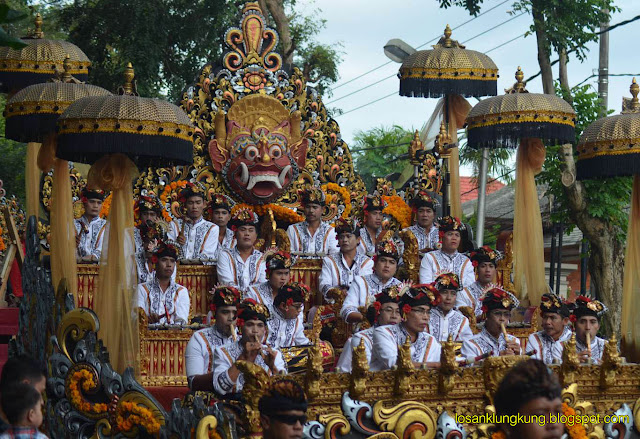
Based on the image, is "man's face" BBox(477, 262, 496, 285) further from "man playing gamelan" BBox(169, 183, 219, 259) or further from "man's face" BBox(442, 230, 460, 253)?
"man playing gamelan" BBox(169, 183, 219, 259)

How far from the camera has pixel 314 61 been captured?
22656 mm

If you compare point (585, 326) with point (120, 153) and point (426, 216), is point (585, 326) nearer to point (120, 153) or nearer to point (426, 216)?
point (426, 216)

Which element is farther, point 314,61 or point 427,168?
point 314,61

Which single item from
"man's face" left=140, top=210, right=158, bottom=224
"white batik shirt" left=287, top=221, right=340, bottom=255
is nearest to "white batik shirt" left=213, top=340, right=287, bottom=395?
"man's face" left=140, top=210, right=158, bottom=224

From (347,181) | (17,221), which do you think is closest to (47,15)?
(17,221)

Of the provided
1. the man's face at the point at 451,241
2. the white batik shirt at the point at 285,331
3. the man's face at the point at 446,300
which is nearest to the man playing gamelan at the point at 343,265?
the man's face at the point at 451,241

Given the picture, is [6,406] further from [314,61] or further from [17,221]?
[314,61]

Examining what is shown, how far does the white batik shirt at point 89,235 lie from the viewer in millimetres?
11438

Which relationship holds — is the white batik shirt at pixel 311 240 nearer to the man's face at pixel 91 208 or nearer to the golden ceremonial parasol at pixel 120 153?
the man's face at pixel 91 208

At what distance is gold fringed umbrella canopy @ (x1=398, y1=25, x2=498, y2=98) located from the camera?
1293cm

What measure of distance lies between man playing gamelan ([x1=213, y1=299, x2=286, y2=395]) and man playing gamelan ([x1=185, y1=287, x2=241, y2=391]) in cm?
19

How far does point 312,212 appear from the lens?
11.9 meters

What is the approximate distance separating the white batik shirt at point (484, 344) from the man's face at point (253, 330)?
202 centimetres

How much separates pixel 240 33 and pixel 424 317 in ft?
17.7
